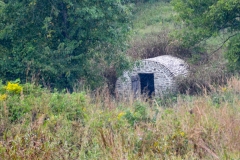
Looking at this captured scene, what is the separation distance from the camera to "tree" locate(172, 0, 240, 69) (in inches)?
645

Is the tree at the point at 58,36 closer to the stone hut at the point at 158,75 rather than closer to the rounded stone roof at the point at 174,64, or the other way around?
the stone hut at the point at 158,75

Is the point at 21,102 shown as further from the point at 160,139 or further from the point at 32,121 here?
the point at 160,139

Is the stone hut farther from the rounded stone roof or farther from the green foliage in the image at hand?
the green foliage

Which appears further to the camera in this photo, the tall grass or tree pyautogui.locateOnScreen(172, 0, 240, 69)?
tree pyautogui.locateOnScreen(172, 0, 240, 69)

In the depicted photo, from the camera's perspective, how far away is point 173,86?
21.0 m

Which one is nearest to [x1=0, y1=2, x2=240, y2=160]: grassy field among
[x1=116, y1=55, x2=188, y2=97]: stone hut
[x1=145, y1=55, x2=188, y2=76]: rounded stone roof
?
[x1=116, y1=55, x2=188, y2=97]: stone hut

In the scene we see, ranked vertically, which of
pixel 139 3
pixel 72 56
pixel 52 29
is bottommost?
pixel 72 56

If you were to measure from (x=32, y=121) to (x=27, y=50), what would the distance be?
295 inches

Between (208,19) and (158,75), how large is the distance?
5.19 m

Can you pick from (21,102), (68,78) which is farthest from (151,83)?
(21,102)

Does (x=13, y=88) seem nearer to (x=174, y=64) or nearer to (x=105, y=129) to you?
(x=105, y=129)

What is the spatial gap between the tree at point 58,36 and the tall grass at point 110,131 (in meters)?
6.36

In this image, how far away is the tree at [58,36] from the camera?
13906 mm

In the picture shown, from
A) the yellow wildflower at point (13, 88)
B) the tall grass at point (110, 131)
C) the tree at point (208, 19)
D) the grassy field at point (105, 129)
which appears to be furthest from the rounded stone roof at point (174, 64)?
the yellow wildflower at point (13, 88)
